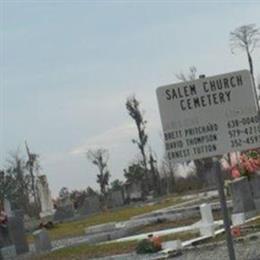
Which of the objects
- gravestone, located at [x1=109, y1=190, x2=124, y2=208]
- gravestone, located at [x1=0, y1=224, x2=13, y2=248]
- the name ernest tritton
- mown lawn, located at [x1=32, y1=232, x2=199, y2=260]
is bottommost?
mown lawn, located at [x1=32, y1=232, x2=199, y2=260]

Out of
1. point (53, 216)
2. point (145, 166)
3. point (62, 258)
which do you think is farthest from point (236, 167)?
point (145, 166)

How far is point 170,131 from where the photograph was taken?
7.23m

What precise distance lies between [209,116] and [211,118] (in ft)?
0.09

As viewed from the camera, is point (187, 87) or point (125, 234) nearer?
point (187, 87)

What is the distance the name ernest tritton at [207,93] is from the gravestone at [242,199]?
1159 cm

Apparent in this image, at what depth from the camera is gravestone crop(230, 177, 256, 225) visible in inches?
747

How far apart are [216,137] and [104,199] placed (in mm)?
55218

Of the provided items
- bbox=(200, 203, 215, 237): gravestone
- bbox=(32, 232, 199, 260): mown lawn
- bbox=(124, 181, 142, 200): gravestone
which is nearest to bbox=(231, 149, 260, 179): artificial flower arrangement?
bbox=(32, 232, 199, 260): mown lawn

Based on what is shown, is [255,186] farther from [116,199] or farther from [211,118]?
[116,199]

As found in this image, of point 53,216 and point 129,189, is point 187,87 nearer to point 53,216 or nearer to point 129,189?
point 53,216

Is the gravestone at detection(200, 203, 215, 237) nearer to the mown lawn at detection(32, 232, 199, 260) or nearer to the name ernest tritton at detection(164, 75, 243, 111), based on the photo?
the mown lawn at detection(32, 232, 199, 260)

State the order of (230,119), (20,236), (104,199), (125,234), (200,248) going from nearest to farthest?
(230,119) → (200,248) → (125,234) → (20,236) → (104,199)

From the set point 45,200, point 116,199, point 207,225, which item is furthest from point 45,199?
point 207,225

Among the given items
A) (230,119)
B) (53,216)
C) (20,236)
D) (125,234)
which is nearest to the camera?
(230,119)
